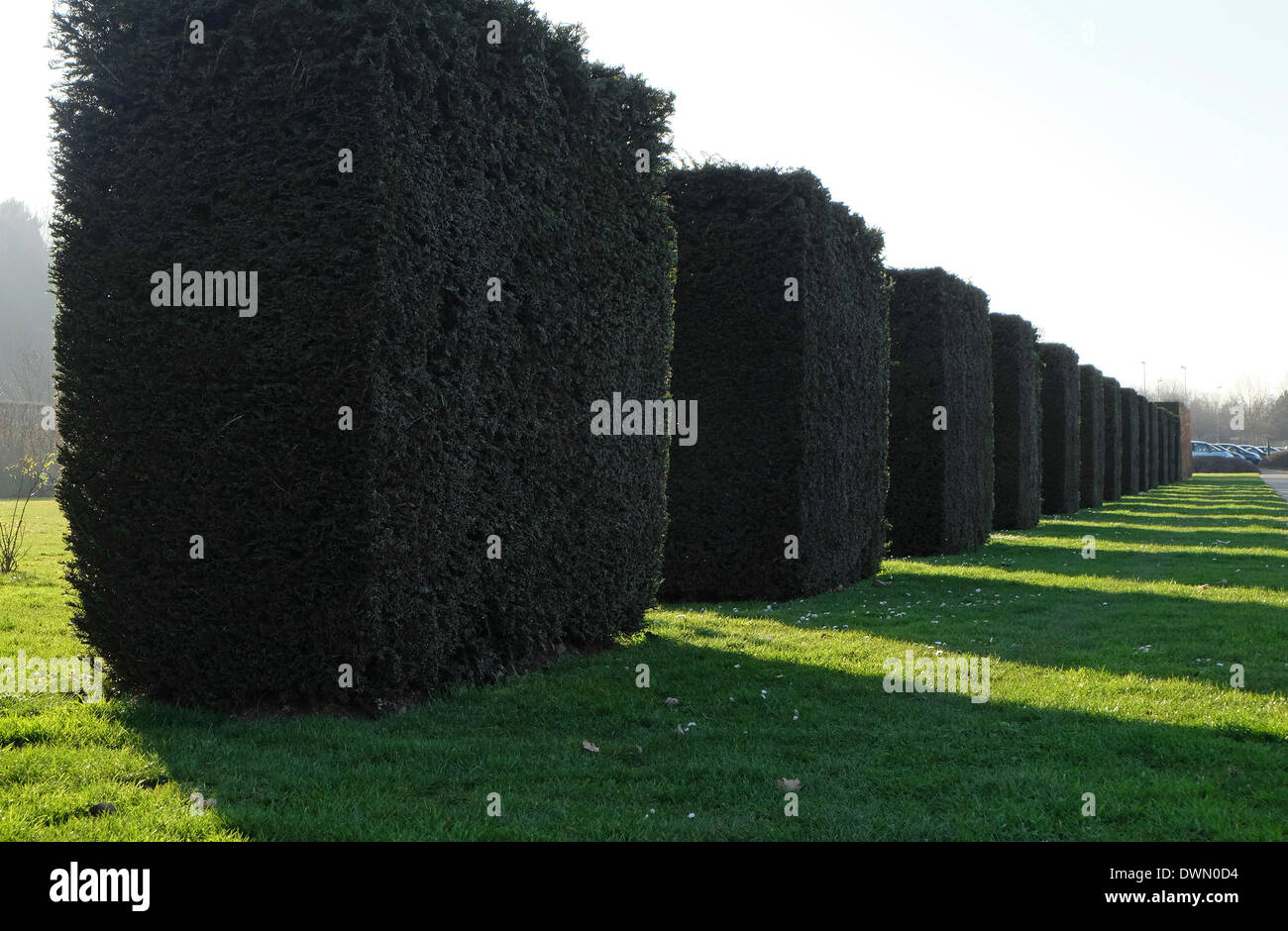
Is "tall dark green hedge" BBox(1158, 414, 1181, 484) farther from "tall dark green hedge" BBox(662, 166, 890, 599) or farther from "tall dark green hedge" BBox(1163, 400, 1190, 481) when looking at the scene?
"tall dark green hedge" BBox(662, 166, 890, 599)

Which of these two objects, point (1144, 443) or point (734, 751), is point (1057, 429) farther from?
point (734, 751)

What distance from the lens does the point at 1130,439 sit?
43.3 meters

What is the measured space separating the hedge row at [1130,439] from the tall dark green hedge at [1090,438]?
339 inches

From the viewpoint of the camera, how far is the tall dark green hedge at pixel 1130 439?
4256cm

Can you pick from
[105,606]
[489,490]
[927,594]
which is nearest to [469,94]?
[489,490]

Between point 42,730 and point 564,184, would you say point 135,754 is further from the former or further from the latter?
point 564,184

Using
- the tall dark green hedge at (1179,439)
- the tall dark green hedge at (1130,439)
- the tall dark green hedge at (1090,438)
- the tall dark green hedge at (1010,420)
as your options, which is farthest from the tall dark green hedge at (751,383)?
the tall dark green hedge at (1179,439)

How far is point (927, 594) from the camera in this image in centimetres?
1279

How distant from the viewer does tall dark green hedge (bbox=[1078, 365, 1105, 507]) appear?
109 feet

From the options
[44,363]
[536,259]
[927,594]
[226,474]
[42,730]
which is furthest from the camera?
[44,363]

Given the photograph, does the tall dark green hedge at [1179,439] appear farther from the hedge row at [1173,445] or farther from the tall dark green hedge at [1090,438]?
the tall dark green hedge at [1090,438]

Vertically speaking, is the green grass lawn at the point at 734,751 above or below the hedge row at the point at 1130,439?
below

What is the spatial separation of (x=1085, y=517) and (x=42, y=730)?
28.3 metres
